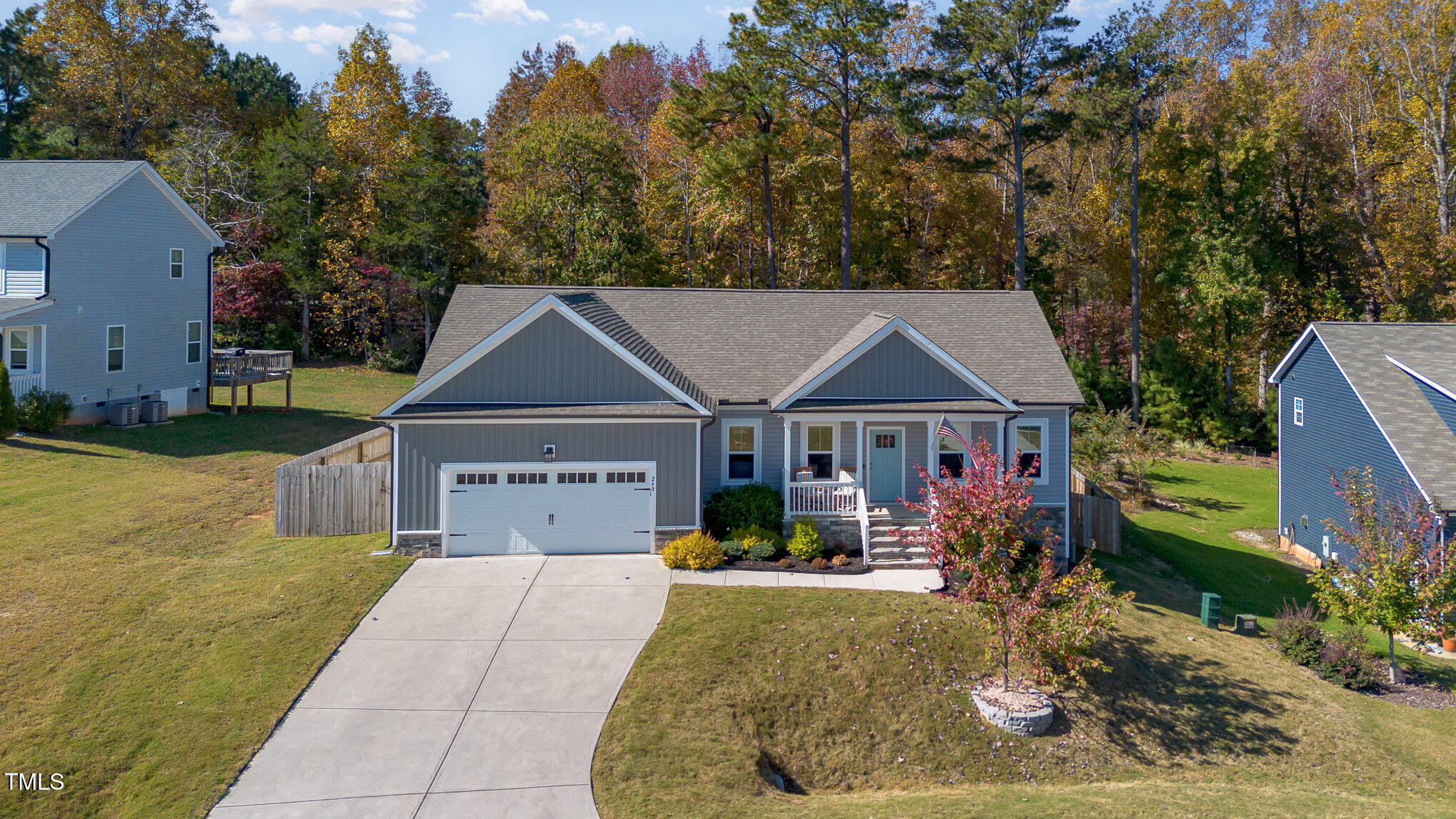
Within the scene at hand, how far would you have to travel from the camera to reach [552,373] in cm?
1880

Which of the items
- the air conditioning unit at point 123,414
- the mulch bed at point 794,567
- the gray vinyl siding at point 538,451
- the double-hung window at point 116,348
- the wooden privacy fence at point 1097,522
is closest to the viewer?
the mulch bed at point 794,567

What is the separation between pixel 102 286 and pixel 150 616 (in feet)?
59.1

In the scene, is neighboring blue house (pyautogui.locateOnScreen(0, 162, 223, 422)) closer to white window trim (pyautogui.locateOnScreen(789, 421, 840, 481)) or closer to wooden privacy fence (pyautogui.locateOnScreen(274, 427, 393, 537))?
wooden privacy fence (pyautogui.locateOnScreen(274, 427, 393, 537))

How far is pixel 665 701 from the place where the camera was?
13.0 metres

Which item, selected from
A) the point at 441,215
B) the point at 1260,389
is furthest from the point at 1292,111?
the point at 441,215

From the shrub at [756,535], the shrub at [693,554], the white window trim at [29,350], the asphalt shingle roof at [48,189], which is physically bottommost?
the shrub at [693,554]

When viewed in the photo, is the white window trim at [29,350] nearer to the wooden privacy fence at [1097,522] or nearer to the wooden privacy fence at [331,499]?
the wooden privacy fence at [331,499]

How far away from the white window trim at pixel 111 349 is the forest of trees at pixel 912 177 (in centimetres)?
1366

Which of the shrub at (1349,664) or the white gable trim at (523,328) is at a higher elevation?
the white gable trim at (523,328)

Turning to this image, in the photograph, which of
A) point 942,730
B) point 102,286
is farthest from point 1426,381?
point 102,286

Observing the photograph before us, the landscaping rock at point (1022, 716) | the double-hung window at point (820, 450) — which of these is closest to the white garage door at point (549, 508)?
the double-hung window at point (820, 450)

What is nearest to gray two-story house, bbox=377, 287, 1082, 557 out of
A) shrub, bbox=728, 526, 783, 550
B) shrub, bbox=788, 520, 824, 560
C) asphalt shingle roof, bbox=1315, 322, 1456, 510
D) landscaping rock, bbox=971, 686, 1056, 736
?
shrub, bbox=788, 520, 824, 560

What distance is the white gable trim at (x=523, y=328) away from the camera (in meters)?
18.4

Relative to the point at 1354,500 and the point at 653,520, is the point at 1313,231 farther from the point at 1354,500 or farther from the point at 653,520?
the point at 653,520
